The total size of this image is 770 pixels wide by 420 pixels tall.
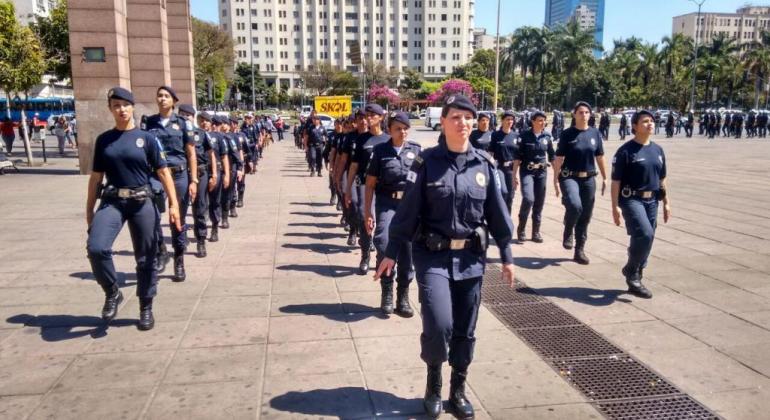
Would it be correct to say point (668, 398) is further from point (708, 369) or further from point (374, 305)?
point (374, 305)

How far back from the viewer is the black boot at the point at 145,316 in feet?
17.1

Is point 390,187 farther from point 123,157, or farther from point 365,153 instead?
point 123,157

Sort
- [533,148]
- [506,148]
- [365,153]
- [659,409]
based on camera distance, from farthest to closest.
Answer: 1. [506,148]
2. [533,148]
3. [365,153]
4. [659,409]

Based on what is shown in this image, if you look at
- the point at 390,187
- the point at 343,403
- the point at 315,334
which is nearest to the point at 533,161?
the point at 390,187

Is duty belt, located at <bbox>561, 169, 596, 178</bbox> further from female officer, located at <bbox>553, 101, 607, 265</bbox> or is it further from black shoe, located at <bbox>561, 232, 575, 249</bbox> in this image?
black shoe, located at <bbox>561, 232, 575, 249</bbox>

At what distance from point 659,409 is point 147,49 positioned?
61.8 ft

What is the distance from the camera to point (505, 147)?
350 inches

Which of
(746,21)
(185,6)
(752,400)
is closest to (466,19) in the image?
(746,21)

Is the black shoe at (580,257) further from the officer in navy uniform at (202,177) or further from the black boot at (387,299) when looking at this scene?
the officer in navy uniform at (202,177)

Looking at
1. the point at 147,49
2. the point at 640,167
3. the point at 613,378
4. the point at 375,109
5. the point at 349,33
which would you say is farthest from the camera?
the point at 349,33

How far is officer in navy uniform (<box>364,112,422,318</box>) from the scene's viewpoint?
565cm

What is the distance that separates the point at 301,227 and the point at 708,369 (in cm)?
715

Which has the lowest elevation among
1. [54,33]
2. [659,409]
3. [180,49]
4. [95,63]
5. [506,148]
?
[659,409]

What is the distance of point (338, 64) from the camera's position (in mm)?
121250
